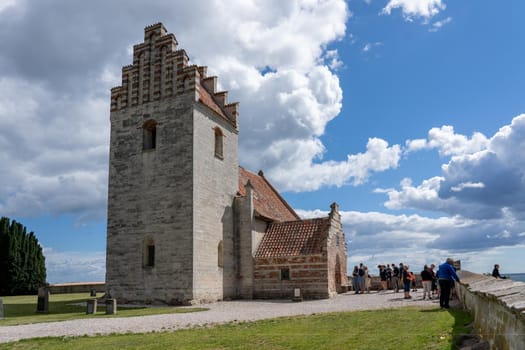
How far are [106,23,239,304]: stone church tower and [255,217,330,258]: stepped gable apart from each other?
7.87 ft

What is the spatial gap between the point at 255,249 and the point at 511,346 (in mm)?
22513

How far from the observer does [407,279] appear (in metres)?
22.9

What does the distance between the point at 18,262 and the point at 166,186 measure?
966 inches

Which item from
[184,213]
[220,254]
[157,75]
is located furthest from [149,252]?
[157,75]

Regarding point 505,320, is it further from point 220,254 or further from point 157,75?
point 157,75

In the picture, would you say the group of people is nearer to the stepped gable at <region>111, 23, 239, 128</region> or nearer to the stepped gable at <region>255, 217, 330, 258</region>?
the stepped gable at <region>255, 217, 330, 258</region>

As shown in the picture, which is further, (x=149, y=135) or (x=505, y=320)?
(x=149, y=135)

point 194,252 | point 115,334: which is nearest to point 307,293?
point 194,252

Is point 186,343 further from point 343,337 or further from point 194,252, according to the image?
point 194,252

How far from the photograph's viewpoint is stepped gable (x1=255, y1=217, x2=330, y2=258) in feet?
87.2

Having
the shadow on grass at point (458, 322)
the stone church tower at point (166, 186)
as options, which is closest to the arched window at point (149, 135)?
the stone church tower at point (166, 186)

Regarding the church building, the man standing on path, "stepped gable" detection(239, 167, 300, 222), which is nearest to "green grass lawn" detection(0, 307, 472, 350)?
the man standing on path

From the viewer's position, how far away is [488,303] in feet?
25.0

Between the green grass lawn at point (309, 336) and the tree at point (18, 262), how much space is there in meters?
33.0
